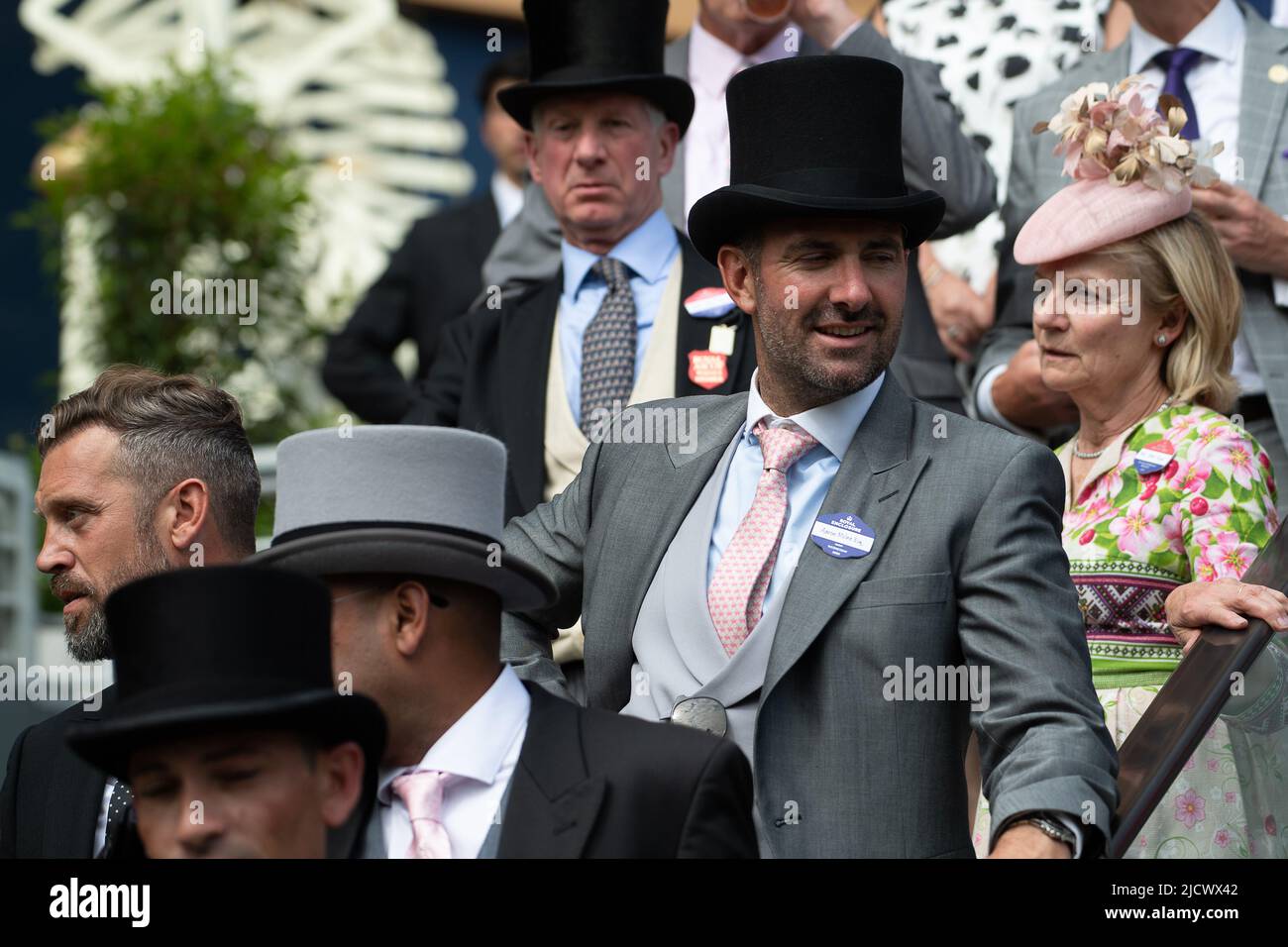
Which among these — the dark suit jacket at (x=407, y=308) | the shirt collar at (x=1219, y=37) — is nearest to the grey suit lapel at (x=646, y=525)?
the shirt collar at (x=1219, y=37)

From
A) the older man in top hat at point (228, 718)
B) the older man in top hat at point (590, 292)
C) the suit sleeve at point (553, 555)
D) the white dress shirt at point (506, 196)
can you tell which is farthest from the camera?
the white dress shirt at point (506, 196)

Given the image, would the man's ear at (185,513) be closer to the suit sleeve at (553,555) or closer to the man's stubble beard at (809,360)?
the suit sleeve at (553,555)

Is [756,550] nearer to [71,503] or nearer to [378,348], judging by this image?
[71,503]

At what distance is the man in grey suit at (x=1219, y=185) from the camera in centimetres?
526

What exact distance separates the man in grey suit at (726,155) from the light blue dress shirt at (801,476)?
5.24 ft

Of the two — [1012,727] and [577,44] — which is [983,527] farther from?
[577,44]

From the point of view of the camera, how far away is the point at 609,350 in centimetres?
529

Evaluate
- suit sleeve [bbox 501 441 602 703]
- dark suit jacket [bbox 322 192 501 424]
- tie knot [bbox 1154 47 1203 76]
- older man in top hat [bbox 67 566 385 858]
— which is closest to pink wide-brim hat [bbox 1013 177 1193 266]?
tie knot [bbox 1154 47 1203 76]

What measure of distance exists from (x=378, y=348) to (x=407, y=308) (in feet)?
0.61

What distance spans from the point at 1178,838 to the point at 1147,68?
8.26ft

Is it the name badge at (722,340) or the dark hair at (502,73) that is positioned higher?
the dark hair at (502,73)

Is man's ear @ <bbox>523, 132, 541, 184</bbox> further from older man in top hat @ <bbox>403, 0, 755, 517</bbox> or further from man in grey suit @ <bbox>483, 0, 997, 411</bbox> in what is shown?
man in grey suit @ <bbox>483, 0, 997, 411</bbox>

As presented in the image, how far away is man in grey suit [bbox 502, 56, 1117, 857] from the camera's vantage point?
3.53 meters
